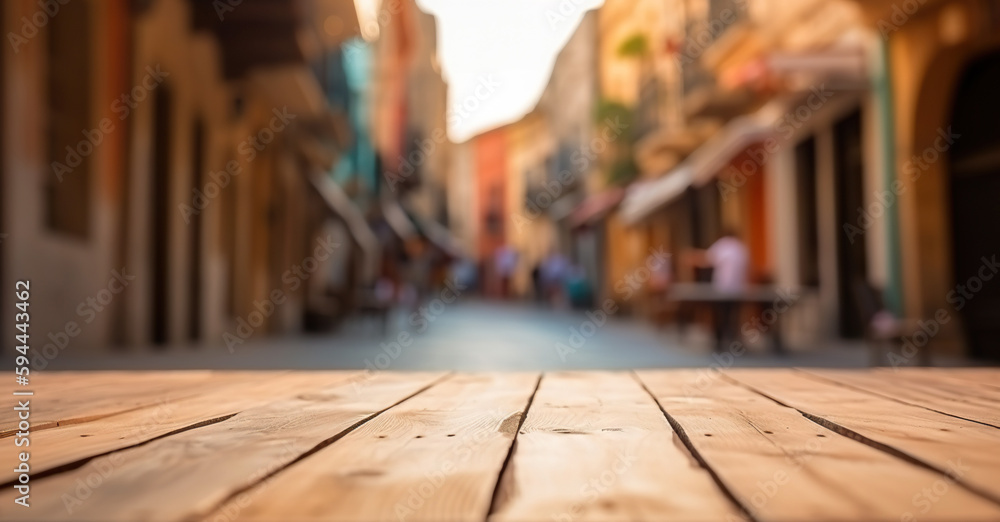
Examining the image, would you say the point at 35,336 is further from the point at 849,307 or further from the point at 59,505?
the point at 849,307

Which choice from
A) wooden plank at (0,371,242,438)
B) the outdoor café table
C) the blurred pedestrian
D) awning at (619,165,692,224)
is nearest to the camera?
wooden plank at (0,371,242,438)

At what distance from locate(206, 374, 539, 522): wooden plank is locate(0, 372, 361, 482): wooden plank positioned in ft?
1.10

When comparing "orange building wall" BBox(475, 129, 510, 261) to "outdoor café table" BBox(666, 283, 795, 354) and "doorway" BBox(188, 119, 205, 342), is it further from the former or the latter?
"outdoor café table" BBox(666, 283, 795, 354)

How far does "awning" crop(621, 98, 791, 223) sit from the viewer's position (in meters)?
12.1

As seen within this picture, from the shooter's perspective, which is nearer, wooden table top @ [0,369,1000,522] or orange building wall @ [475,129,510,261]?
wooden table top @ [0,369,1000,522]

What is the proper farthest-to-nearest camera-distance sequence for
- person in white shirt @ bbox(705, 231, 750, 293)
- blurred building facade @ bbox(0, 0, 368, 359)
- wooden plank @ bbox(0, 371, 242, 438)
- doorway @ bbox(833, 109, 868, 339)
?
1. doorway @ bbox(833, 109, 868, 339)
2. person in white shirt @ bbox(705, 231, 750, 293)
3. blurred building facade @ bbox(0, 0, 368, 359)
4. wooden plank @ bbox(0, 371, 242, 438)

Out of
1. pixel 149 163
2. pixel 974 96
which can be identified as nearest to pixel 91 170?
pixel 149 163

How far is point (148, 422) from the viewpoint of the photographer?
1657 millimetres

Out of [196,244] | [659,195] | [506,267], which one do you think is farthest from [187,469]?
[506,267]

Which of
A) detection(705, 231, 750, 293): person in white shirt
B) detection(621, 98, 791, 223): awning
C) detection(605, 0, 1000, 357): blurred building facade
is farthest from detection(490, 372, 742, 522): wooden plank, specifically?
detection(621, 98, 791, 223): awning

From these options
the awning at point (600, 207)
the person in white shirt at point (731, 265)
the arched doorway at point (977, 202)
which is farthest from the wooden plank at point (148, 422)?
the awning at point (600, 207)

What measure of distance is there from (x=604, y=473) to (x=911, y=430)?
2.09ft

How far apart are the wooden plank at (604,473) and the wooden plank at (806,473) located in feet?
0.14

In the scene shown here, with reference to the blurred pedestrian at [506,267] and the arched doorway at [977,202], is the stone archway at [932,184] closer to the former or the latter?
the arched doorway at [977,202]
